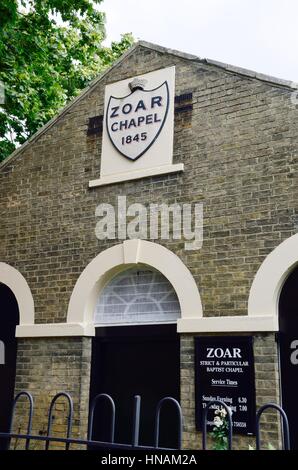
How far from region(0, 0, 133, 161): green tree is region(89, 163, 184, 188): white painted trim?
284cm

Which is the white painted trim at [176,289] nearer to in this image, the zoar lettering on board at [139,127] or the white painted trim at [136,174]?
the white painted trim at [136,174]

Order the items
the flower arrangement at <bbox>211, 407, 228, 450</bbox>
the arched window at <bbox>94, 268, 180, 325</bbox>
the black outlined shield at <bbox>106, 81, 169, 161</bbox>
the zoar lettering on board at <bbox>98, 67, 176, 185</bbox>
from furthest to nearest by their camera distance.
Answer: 1. the black outlined shield at <bbox>106, 81, 169, 161</bbox>
2. the zoar lettering on board at <bbox>98, 67, 176, 185</bbox>
3. the arched window at <bbox>94, 268, 180, 325</bbox>
4. the flower arrangement at <bbox>211, 407, 228, 450</bbox>

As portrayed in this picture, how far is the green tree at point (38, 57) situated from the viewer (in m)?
8.59

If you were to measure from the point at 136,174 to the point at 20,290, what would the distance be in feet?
8.18

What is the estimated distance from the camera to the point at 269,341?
5.59 metres

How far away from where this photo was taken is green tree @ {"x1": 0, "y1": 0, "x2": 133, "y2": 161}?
859 centimetres

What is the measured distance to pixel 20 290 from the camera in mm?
7551

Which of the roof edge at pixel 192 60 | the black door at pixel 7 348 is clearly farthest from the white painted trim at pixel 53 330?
the roof edge at pixel 192 60

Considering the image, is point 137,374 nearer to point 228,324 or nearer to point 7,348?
point 228,324

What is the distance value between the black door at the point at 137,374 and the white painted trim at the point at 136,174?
6.74 feet

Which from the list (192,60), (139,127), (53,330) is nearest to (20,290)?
(53,330)

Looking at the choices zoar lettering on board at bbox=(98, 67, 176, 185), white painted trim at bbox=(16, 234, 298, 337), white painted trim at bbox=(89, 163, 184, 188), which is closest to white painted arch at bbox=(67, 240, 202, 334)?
white painted trim at bbox=(16, 234, 298, 337)

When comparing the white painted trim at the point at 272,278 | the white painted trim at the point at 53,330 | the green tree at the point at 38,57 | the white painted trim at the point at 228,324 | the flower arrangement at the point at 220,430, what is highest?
the green tree at the point at 38,57

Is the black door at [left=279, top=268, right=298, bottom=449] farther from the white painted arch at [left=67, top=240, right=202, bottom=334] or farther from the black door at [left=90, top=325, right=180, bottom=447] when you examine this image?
the black door at [left=90, top=325, right=180, bottom=447]
